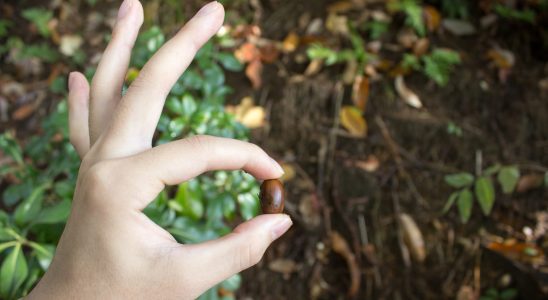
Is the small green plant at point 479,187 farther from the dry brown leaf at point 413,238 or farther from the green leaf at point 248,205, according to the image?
the green leaf at point 248,205

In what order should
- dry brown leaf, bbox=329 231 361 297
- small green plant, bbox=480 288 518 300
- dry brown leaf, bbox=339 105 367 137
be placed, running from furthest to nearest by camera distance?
1. dry brown leaf, bbox=339 105 367 137
2. dry brown leaf, bbox=329 231 361 297
3. small green plant, bbox=480 288 518 300

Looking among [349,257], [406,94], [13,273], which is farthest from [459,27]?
[13,273]

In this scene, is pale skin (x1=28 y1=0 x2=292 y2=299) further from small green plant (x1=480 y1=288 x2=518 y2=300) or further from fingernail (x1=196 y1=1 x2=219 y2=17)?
small green plant (x1=480 y1=288 x2=518 y2=300)

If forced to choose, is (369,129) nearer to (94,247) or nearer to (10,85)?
(94,247)

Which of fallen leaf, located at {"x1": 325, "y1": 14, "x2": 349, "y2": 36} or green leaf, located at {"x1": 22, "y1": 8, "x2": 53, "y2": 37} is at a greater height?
green leaf, located at {"x1": 22, "y1": 8, "x2": 53, "y2": 37}

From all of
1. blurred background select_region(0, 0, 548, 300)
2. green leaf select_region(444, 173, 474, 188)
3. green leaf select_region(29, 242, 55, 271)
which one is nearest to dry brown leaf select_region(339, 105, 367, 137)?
blurred background select_region(0, 0, 548, 300)

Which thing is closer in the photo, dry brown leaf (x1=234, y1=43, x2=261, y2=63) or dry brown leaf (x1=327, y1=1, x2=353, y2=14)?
dry brown leaf (x1=234, y1=43, x2=261, y2=63)

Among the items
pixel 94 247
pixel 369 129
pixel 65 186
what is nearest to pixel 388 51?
pixel 369 129

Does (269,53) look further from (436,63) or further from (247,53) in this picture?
(436,63)
